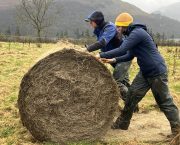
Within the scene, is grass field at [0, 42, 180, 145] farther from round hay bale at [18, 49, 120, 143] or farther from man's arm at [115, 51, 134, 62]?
man's arm at [115, 51, 134, 62]

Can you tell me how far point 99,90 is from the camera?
839cm

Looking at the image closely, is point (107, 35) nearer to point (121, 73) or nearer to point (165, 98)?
point (121, 73)

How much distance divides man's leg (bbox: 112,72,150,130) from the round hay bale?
0.54m

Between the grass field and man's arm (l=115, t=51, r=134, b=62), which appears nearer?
the grass field

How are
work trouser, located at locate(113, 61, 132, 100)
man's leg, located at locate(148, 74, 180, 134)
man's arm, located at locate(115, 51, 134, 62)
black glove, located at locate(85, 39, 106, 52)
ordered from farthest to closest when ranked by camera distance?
1. work trouser, located at locate(113, 61, 132, 100)
2. black glove, located at locate(85, 39, 106, 52)
3. man's arm, located at locate(115, 51, 134, 62)
4. man's leg, located at locate(148, 74, 180, 134)

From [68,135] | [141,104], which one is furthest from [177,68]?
[68,135]

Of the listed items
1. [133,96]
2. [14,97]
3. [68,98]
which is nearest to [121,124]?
[133,96]

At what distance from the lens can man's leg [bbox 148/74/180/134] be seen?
27.9 ft

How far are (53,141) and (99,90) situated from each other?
4.07 feet

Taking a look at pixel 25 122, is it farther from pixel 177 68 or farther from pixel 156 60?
pixel 177 68

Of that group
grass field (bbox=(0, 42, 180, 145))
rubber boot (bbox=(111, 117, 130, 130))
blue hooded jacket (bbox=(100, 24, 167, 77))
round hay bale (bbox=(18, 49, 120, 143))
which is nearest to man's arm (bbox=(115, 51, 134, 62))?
blue hooded jacket (bbox=(100, 24, 167, 77))

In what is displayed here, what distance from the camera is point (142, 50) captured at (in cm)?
847

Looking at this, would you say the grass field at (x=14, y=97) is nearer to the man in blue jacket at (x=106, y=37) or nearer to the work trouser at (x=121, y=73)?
the man in blue jacket at (x=106, y=37)

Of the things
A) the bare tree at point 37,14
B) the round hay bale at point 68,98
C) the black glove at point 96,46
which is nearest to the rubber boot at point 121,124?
the round hay bale at point 68,98
